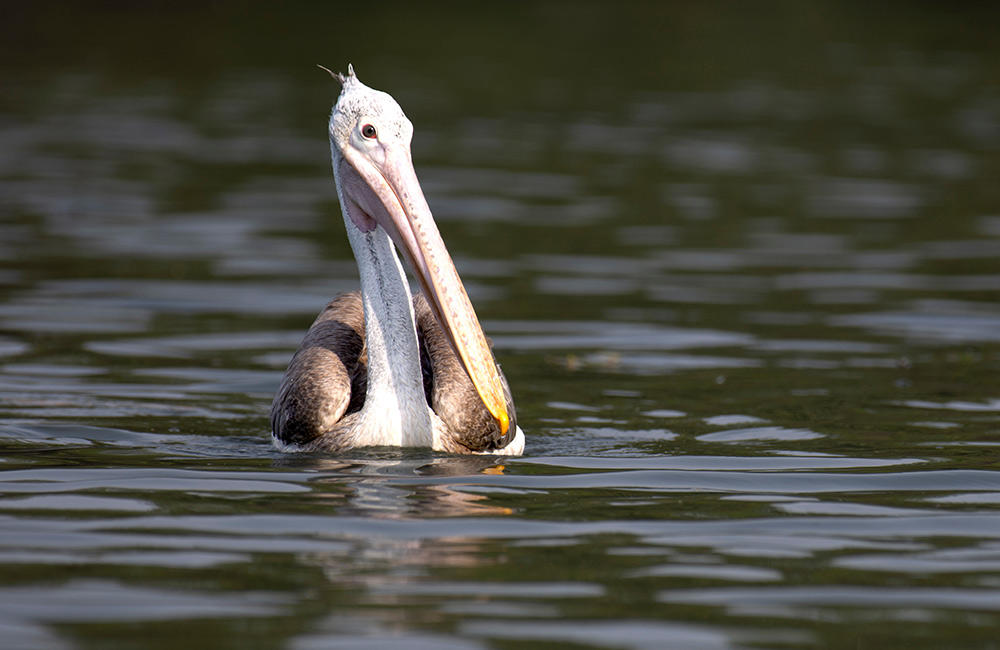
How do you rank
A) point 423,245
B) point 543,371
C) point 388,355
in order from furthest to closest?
1. point 543,371
2. point 388,355
3. point 423,245

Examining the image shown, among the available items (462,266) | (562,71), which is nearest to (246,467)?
(462,266)

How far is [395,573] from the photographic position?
208 inches

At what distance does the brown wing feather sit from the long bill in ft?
2.36

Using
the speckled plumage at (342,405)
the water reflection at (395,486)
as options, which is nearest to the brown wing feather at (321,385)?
the speckled plumage at (342,405)

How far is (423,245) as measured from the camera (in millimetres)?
7184

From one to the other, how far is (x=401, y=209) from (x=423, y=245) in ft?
0.90

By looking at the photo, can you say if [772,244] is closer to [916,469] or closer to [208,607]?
[916,469]

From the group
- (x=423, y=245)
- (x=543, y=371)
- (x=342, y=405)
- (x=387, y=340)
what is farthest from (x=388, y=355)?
(x=543, y=371)

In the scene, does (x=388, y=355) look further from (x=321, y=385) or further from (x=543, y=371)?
Result: (x=543, y=371)

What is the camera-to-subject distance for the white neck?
7367mm

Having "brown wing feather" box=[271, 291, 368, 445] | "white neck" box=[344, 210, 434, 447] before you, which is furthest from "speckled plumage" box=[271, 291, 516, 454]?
"white neck" box=[344, 210, 434, 447]

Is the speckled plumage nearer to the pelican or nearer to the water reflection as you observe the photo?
the pelican

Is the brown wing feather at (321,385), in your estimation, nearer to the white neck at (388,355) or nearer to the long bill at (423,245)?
the white neck at (388,355)

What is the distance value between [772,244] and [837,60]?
18.9m
